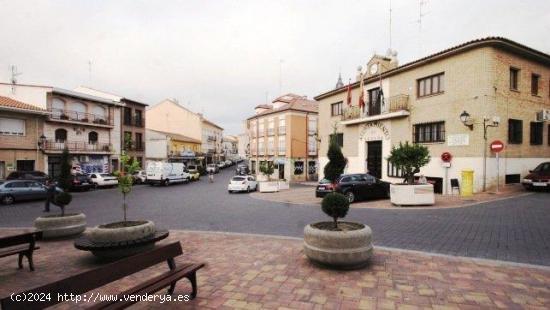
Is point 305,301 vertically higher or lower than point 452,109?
lower

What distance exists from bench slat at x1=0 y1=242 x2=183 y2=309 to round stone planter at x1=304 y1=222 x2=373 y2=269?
94.9 inches

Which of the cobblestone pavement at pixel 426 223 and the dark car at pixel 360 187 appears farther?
the dark car at pixel 360 187

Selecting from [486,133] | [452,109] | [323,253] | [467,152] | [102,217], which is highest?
[452,109]

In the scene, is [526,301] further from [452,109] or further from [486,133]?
[452,109]

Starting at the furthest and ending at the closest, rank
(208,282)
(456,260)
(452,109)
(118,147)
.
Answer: (118,147) < (452,109) < (456,260) < (208,282)

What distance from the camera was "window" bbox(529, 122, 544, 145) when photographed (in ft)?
56.1

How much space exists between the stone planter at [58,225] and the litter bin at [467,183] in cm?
1599

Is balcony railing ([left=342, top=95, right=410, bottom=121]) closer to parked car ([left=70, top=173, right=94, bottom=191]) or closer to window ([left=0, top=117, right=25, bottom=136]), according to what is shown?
parked car ([left=70, top=173, right=94, bottom=191])

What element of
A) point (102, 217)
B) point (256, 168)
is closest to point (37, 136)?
point (102, 217)

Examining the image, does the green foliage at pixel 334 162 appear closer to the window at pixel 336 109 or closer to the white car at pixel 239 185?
the white car at pixel 239 185

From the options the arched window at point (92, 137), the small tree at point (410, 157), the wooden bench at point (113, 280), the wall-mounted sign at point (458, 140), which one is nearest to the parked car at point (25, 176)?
the arched window at point (92, 137)

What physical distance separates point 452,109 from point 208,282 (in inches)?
650

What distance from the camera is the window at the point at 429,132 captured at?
17125 millimetres

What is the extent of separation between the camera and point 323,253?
200 inches
